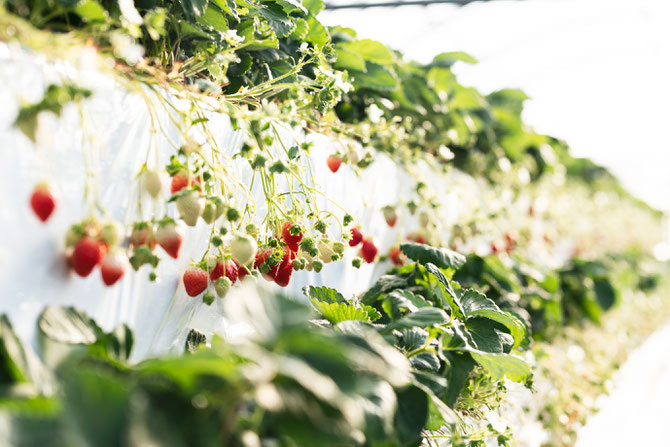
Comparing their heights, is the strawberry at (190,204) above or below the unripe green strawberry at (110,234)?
above

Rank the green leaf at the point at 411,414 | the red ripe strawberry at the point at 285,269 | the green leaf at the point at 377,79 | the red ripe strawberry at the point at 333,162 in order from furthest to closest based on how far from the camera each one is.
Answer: the green leaf at the point at 377,79 → the red ripe strawberry at the point at 333,162 → the red ripe strawberry at the point at 285,269 → the green leaf at the point at 411,414

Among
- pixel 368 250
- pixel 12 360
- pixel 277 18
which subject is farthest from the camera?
pixel 368 250

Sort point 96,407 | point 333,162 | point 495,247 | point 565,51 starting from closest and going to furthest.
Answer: point 96,407 < point 333,162 < point 495,247 < point 565,51

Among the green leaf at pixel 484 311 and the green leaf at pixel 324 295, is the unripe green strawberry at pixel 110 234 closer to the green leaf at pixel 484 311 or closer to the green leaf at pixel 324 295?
the green leaf at pixel 324 295

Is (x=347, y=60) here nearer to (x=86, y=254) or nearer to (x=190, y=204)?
(x=190, y=204)

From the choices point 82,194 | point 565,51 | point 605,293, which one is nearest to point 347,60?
point 82,194

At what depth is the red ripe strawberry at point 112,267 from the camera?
75 centimetres

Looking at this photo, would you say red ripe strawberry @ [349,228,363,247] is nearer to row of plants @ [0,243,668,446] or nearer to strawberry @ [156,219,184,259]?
row of plants @ [0,243,668,446]

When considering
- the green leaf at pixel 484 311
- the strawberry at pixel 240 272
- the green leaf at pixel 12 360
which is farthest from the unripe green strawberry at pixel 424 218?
the green leaf at pixel 12 360

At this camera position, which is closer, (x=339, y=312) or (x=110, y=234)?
(x=110, y=234)

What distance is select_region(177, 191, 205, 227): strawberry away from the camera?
82 centimetres

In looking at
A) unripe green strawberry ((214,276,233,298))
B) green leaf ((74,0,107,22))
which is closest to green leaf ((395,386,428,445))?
unripe green strawberry ((214,276,233,298))

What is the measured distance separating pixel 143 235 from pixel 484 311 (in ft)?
2.39

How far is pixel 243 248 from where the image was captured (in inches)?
35.1
